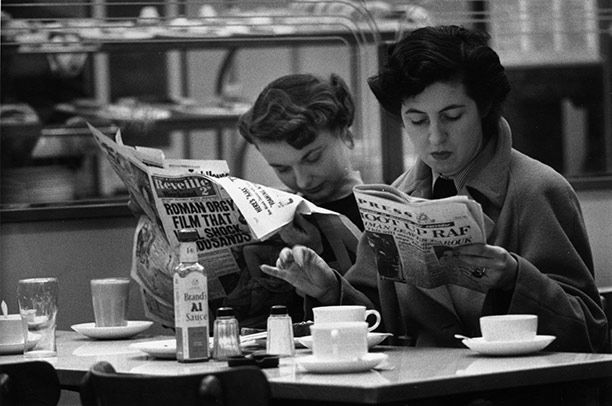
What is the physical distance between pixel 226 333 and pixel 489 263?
1.81ft

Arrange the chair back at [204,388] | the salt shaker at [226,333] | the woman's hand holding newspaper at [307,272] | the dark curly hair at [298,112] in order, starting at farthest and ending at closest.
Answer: the dark curly hair at [298,112] → the woman's hand holding newspaper at [307,272] → the salt shaker at [226,333] → the chair back at [204,388]

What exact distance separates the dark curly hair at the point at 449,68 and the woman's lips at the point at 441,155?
14cm

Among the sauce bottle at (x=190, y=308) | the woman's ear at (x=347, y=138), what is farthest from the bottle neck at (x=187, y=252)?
the woman's ear at (x=347, y=138)

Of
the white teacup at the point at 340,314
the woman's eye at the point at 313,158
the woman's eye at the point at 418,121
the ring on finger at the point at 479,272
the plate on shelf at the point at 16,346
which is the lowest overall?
the plate on shelf at the point at 16,346

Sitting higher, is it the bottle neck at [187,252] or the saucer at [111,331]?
the bottle neck at [187,252]

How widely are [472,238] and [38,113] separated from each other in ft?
7.05

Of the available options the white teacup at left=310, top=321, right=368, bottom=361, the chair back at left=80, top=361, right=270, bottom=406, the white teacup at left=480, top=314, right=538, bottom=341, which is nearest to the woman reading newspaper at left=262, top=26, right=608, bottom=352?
the white teacup at left=480, top=314, right=538, bottom=341

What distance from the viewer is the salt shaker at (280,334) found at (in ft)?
8.14

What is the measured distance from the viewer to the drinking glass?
2871 mm

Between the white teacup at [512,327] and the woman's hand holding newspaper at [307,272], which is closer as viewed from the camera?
the white teacup at [512,327]

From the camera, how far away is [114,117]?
13.9ft

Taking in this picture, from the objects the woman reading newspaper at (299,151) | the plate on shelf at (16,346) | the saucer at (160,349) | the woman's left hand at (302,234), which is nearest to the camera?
the saucer at (160,349)

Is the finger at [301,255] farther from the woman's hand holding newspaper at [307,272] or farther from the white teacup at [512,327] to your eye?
the white teacup at [512,327]

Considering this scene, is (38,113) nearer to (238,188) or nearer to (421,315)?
(238,188)
